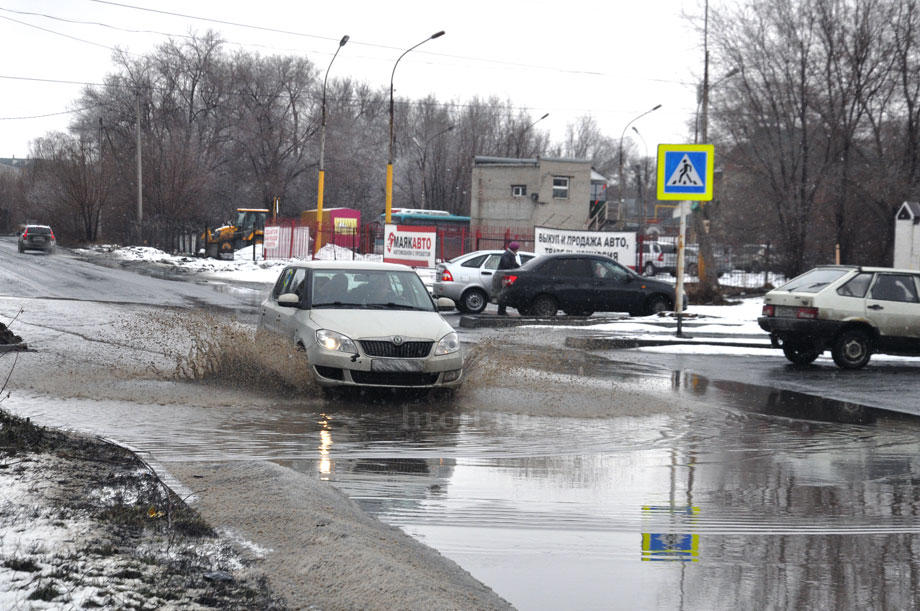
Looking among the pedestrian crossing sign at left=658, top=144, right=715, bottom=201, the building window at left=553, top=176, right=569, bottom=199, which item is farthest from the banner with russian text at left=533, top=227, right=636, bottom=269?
the building window at left=553, top=176, right=569, bottom=199

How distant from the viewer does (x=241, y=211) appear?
5953 cm

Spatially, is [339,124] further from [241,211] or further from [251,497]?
[251,497]

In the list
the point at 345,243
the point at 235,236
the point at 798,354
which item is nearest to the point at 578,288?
the point at 798,354

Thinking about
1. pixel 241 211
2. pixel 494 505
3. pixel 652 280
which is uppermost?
pixel 241 211

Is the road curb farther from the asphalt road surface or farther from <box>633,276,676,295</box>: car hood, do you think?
<box>633,276,676,295</box>: car hood

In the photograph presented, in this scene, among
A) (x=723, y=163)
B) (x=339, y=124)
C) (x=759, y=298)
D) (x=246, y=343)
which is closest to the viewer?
(x=246, y=343)

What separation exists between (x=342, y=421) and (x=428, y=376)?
1.31 m

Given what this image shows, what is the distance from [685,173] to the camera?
18344 millimetres

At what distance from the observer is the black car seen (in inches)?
852

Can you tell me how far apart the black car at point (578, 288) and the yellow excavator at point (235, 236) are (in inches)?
1396

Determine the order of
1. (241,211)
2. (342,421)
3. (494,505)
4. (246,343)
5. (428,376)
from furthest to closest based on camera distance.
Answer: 1. (241,211)
2. (246,343)
3. (428,376)
4. (342,421)
5. (494,505)

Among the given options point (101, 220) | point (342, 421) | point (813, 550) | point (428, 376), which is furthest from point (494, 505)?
point (101, 220)

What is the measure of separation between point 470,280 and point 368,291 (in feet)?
42.5

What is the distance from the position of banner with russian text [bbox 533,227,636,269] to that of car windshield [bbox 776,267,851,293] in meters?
13.5
